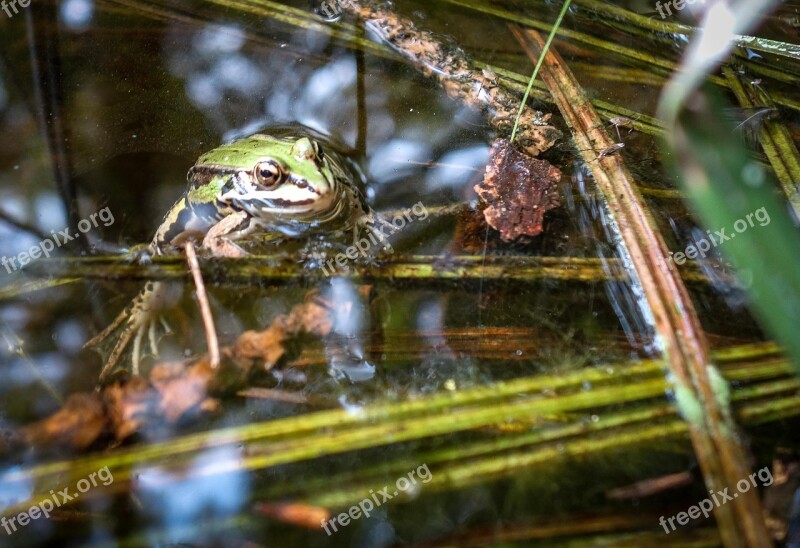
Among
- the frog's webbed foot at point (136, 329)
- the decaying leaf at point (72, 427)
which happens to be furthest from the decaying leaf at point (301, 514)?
the frog's webbed foot at point (136, 329)

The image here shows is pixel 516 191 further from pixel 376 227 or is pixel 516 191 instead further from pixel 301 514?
pixel 301 514

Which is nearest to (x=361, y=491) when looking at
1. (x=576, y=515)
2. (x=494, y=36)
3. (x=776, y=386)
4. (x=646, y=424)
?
(x=576, y=515)

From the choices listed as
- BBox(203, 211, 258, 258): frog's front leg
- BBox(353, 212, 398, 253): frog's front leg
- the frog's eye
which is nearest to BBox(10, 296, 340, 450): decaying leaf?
BBox(353, 212, 398, 253): frog's front leg

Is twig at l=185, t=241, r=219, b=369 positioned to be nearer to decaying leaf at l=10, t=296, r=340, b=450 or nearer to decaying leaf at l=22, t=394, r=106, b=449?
decaying leaf at l=10, t=296, r=340, b=450

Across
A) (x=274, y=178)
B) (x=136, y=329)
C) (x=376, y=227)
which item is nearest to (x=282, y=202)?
(x=274, y=178)

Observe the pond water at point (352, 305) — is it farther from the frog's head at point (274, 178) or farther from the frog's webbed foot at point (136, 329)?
the frog's head at point (274, 178)
